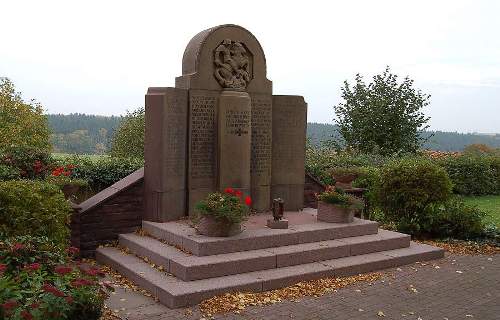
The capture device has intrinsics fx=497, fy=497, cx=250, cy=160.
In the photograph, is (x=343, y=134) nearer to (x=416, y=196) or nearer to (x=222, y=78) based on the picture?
(x=416, y=196)

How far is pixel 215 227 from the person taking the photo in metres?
7.42

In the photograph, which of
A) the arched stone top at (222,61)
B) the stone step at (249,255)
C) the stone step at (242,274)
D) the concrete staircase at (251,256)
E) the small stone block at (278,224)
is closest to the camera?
the stone step at (242,274)

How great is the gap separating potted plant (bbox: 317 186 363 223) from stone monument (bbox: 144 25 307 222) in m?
1.33

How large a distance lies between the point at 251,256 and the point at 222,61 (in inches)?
148

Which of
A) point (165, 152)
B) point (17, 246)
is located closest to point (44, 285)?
point (17, 246)

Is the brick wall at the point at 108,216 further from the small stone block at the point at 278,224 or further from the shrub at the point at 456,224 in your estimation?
the shrub at the point at 456,224

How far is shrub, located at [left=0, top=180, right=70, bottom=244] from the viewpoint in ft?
21.0

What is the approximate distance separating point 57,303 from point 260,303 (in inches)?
109

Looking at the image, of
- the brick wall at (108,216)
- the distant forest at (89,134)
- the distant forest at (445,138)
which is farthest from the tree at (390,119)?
the distant forest at (89,134)

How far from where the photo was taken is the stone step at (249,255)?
6.71 m

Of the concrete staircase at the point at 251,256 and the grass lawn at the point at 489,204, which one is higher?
the concrete staircase at the point at 251,256

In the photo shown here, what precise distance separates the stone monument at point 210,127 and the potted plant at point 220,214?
1.34 metres

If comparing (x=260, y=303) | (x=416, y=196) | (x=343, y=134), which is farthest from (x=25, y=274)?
(x=343, y=134)

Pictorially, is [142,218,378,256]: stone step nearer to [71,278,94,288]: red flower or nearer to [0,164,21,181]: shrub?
[71,278,94,288]: red flower
